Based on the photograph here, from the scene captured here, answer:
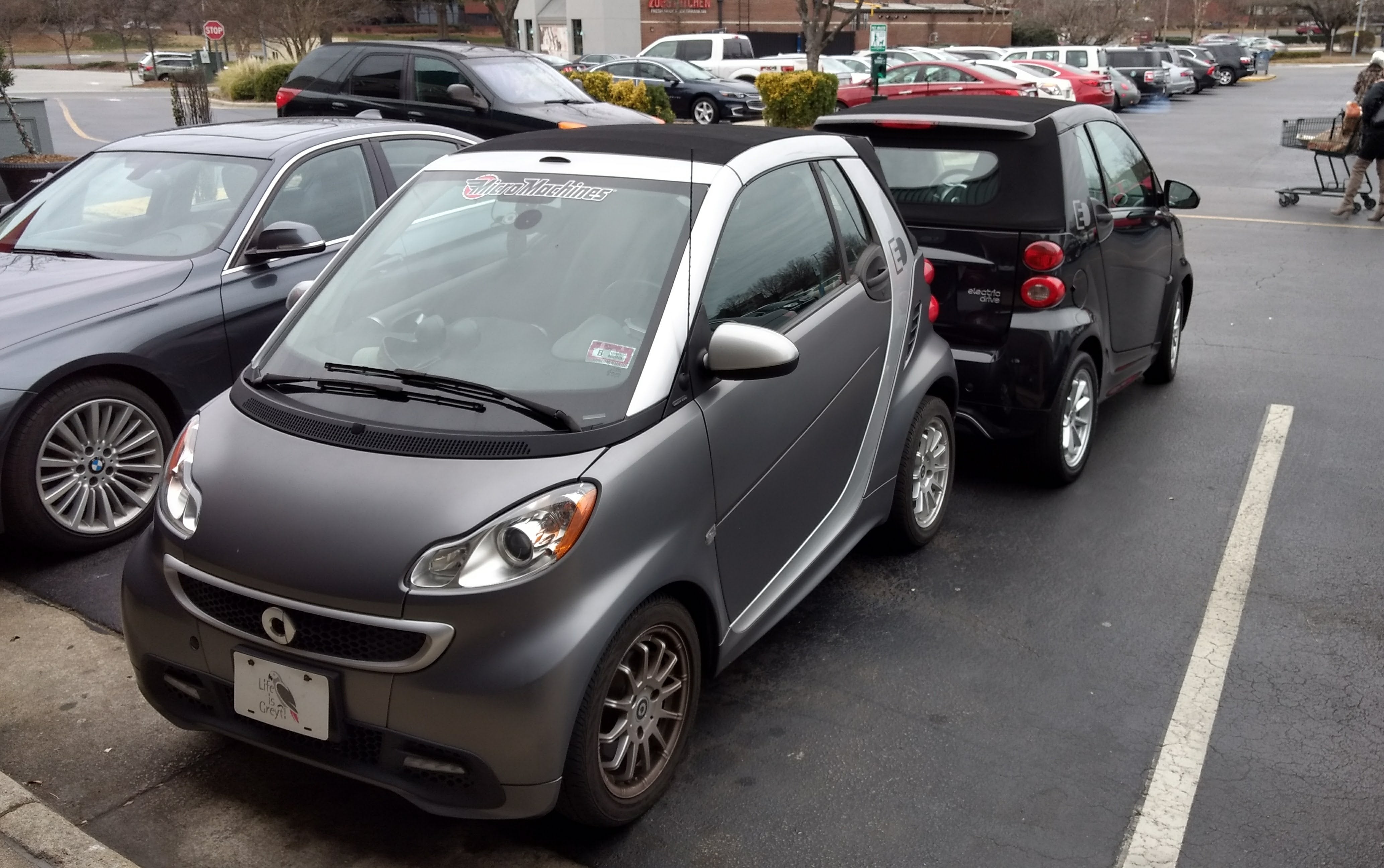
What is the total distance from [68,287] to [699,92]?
2504 cm

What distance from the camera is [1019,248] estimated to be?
5.48 meters

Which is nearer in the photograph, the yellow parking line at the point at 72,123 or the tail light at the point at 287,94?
the tail light at the point at 287,94

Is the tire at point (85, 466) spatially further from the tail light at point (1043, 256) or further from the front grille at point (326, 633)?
the tail light at point (1043, 256)

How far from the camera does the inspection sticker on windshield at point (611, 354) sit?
3373 mm

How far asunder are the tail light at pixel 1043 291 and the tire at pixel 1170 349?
1912mm

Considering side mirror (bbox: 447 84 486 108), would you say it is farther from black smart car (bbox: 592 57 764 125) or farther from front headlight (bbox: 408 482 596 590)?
black smart car (bbox: 592 57 764 125)

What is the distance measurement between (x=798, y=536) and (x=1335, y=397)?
15.8ft

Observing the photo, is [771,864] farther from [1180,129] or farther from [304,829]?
[1180,129]

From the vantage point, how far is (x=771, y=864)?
3193 mm

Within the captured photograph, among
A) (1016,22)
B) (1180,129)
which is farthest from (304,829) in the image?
(1016,22)

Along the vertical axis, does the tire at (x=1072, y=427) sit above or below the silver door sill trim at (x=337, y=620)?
below

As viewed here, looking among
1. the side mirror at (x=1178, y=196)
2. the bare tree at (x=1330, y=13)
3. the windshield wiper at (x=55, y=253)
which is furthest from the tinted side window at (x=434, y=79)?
the bare tree at (x=1330, y=13)

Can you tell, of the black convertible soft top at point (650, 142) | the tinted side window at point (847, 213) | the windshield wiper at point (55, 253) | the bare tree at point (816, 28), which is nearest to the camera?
the black convertible soft top at point (650, 142)

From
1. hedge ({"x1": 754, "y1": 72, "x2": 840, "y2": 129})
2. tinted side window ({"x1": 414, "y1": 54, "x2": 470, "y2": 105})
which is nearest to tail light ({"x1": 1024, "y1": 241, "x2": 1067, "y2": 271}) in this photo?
tinted side window ({"x1": 414, "y1": 54, "x2": 470, "y2": 105})
